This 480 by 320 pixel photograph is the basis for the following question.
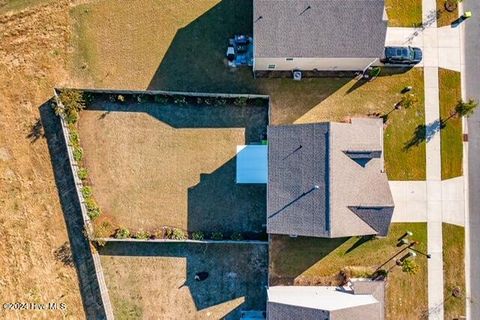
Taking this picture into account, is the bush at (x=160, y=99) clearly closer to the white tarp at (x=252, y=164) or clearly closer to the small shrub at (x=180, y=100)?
the small shrub at (x=180, y=100)

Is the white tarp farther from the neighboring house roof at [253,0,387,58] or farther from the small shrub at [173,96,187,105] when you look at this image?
the neighboring house roof at [253,0,387,58]

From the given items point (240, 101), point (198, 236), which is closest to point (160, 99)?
point (240, 101)

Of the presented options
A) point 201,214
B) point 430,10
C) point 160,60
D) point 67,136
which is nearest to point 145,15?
point 160,60

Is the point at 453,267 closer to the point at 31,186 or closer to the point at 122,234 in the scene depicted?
the point at 122,234

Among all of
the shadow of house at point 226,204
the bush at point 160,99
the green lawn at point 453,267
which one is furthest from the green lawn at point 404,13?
the bush at point 160,99

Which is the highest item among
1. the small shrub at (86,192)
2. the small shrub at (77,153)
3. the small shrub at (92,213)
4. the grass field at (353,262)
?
the small shrub at (77,153)
